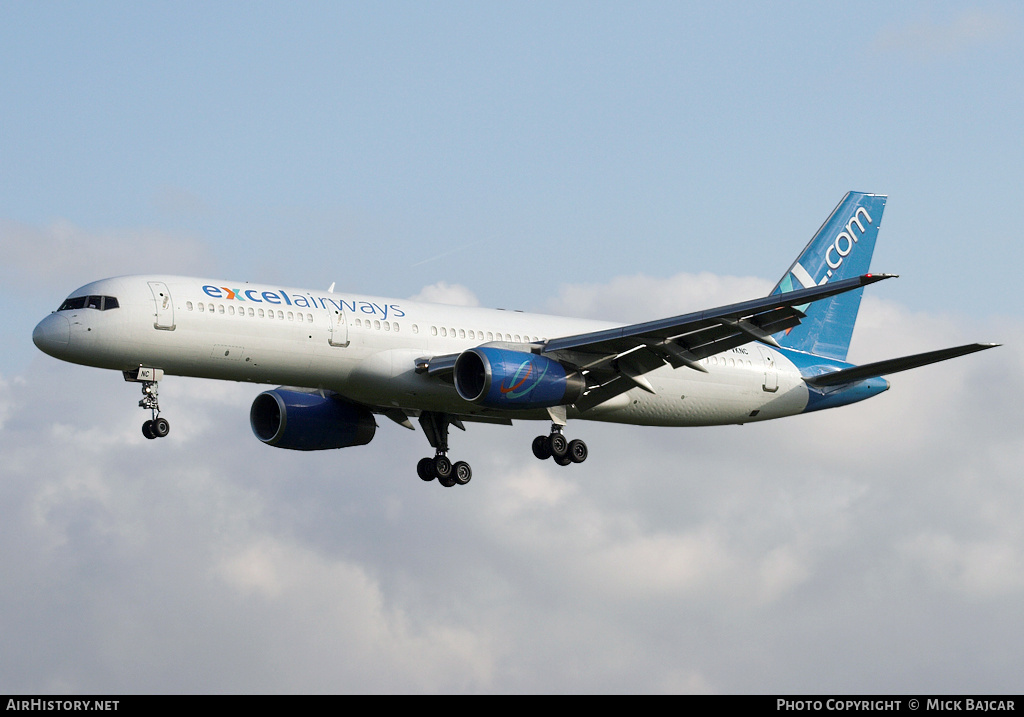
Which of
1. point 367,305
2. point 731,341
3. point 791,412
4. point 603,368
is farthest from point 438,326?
point 791,412

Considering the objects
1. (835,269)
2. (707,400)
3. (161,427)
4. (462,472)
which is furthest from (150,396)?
(835,269)

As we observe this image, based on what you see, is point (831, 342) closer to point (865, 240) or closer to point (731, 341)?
point (865, 240)

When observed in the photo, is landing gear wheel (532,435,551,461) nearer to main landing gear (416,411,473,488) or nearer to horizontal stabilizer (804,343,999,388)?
main landing gear (416,411,473,488)

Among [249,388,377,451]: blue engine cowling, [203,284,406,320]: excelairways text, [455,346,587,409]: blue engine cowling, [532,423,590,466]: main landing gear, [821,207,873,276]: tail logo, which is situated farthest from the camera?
[821,207,873,276]: tail logo

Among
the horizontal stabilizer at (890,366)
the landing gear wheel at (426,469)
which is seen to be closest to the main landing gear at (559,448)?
the landing gear wheel at (426,469)

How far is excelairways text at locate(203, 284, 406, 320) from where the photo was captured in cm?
3778

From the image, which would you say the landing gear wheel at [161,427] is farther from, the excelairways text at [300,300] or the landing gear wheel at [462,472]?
the landing gear wheel at [462,472]

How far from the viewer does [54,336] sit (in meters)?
36.4

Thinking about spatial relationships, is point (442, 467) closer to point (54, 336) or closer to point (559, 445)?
point (559, 445)

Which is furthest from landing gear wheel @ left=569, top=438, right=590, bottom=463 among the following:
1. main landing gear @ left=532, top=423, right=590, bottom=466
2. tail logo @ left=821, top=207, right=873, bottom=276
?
tail logo @ left=821, top=207, right=873, bottom=276

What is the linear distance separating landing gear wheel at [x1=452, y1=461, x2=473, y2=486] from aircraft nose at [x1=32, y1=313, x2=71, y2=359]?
1424cm

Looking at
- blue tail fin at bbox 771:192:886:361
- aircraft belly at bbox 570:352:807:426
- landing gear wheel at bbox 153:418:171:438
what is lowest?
landing gear wheel at bbox 153:418:171:438

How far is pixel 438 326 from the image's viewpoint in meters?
41.0

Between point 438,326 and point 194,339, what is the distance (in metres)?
7.50
